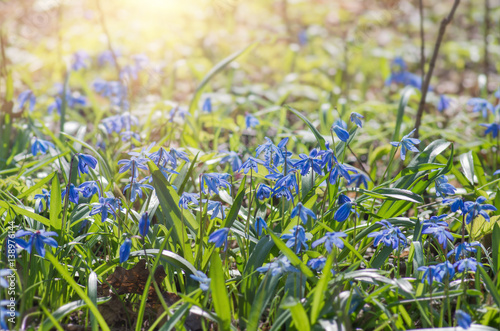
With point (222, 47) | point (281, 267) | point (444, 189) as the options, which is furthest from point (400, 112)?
point (222, 47)

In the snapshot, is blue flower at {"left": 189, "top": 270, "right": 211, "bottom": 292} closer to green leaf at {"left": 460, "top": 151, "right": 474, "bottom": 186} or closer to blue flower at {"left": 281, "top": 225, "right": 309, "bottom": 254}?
blue flower at {"left": 281, "top": 225, "right": 309, "bottom": 254}

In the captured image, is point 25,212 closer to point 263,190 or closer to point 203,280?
point 203,280

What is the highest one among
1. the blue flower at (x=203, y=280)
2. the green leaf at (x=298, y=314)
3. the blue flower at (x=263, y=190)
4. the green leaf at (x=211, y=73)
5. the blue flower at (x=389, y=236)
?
the green leaf at (x=211, y=73)

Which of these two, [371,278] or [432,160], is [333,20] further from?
[371,278]

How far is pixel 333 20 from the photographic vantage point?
849cm

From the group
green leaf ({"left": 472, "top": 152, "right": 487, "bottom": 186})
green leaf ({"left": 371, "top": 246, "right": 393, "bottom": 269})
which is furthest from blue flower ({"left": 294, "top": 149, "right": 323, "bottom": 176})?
green leaf ({"left": 472, "top": 152, "right": 487, "bottom": 186})

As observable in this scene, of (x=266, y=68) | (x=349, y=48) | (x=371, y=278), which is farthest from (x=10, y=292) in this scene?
(x=266, y=68)

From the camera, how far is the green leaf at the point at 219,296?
1477mm

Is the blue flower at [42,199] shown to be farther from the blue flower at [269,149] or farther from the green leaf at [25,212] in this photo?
the blue flower at [269,149]

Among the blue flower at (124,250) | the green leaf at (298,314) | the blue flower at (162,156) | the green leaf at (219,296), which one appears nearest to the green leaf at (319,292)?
the green leaf at (298,314)

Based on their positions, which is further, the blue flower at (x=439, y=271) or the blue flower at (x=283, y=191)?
the blue flower at (x=283, y=191)

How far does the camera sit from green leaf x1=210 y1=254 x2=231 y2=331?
4.84ft

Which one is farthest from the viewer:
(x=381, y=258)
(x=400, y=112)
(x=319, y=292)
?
(x=400, y=112)

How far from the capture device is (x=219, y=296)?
1488mm
